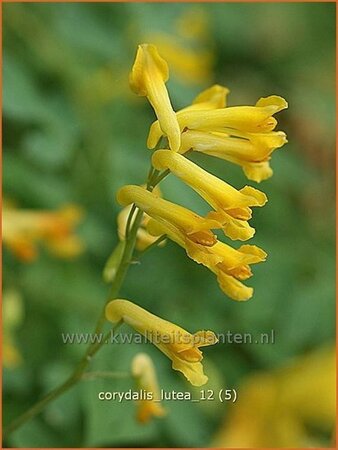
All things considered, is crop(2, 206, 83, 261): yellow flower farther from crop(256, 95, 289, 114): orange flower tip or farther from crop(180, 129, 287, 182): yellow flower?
crop(256, 95, 289, 114): orange flower tip

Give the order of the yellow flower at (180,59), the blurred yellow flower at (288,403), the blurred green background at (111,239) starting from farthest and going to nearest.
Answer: the yellow flower at (180,59) < the blurred yellow flower at (288,403) < the blurred green background at (111,239)

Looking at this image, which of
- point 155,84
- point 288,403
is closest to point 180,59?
point 288,403

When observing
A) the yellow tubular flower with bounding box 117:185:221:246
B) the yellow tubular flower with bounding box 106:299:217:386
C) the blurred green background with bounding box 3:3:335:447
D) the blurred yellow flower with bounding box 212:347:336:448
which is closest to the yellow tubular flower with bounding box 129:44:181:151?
the yellow tubular flower with bounding box 117:185:221:246

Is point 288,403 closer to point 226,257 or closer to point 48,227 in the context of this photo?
point 48,227

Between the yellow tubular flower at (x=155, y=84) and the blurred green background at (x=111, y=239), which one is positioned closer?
the yellow tubular flower at (x=155, y=84)

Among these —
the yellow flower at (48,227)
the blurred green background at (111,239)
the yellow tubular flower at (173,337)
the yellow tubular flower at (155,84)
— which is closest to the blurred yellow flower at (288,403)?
the blurred green background at (111,239)

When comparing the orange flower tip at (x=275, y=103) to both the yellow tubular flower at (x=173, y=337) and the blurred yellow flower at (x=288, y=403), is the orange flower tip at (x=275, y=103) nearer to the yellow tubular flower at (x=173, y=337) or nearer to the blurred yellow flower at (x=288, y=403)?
the yellow tubular flower at (x=173, y=337)

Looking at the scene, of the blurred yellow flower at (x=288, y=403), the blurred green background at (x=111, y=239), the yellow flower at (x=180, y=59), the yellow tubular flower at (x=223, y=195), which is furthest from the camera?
the yellow flower at (x=180, y=59)

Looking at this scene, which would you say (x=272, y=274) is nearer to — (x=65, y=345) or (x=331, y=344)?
(x=331, y=344)
